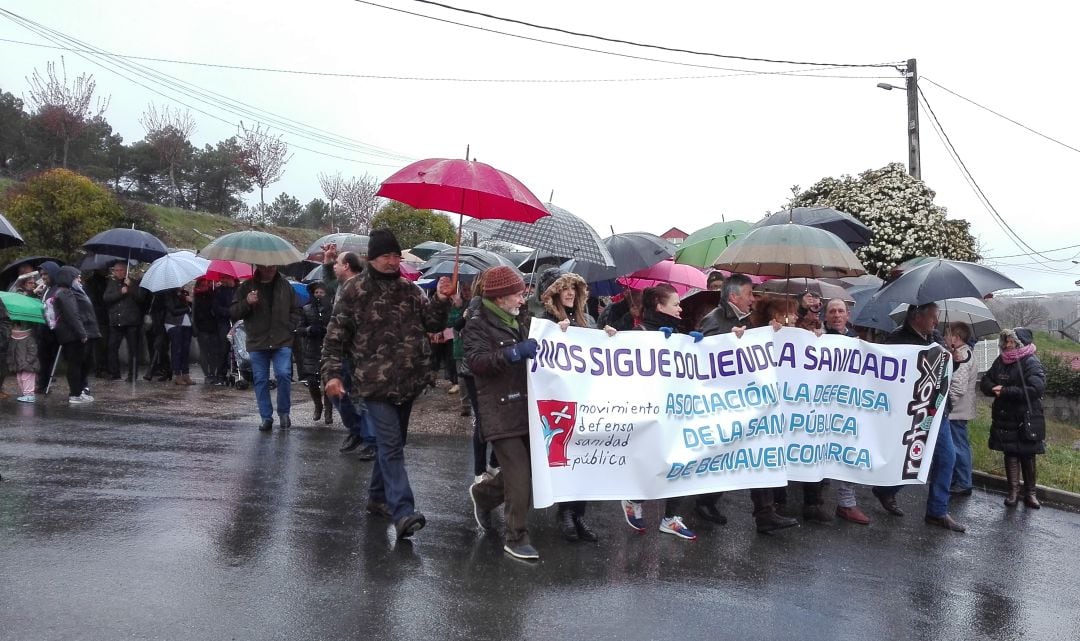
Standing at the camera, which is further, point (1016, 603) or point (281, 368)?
point (281, 368)

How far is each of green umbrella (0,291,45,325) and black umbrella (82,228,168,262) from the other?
179cm

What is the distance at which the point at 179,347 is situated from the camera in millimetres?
13602

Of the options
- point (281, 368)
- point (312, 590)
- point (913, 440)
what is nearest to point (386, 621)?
point (312, 590)

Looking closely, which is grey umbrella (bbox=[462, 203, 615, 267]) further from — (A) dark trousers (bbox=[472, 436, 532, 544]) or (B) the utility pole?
(B) the utility pole

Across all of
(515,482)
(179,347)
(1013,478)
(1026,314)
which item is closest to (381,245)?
(515,482)

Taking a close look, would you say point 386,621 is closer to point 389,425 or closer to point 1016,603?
point 389,425

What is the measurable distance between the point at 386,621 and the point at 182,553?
1560mm

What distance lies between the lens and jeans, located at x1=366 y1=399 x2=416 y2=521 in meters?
5.75

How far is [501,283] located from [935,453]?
166 inches

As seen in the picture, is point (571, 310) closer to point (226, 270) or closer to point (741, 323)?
point (741, 323)

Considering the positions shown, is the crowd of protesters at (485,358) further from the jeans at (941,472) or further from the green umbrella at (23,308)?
the green umbrella at (23,308)

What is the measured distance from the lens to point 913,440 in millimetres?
7379

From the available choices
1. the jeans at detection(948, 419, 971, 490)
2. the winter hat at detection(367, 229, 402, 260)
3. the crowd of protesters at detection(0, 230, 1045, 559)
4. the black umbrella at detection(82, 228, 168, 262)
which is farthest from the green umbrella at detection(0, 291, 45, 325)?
the jeans at detection(948, 419, 971, 490)

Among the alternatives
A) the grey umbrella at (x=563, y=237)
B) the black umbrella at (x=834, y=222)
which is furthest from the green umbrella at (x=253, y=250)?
the black umbrella at (x=834, y=222)
